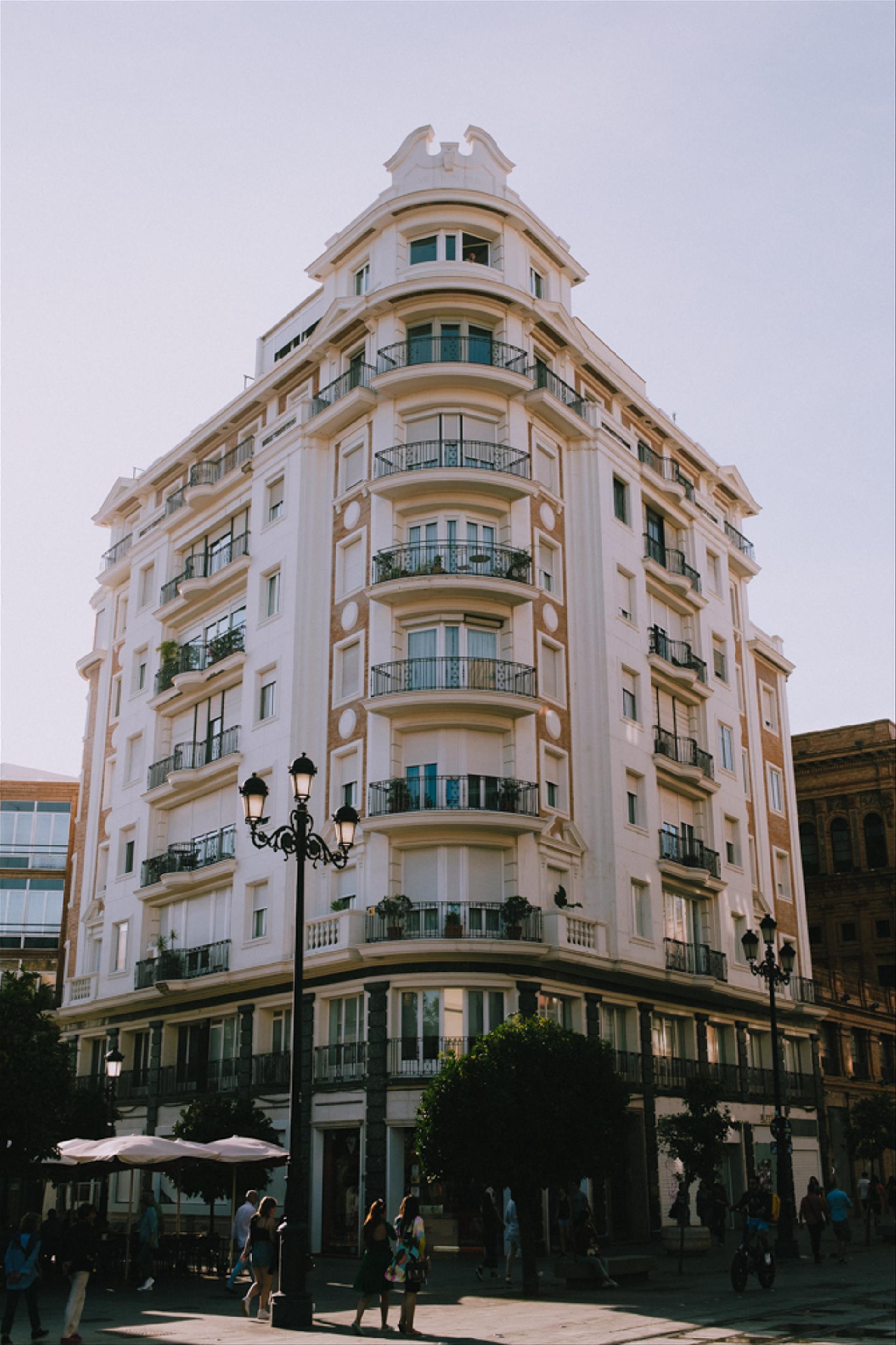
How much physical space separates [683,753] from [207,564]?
17.1 m

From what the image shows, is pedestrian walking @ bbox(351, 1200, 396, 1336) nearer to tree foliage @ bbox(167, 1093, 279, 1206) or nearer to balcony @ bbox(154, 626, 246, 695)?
tree foliage @ bbox(167, 1093, 279, 1206)

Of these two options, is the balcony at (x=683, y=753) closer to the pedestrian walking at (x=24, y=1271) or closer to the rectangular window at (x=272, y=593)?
the rectangular window at (x=272, y=593)

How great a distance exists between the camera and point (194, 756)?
132ft

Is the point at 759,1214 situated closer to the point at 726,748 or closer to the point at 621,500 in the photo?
the point at 726,748

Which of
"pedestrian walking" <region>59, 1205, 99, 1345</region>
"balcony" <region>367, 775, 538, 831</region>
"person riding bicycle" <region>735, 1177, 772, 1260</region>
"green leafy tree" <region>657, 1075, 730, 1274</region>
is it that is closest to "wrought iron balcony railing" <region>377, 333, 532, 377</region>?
"balcony" <region>367, 775, 538, 831</region>

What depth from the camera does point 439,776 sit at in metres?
32.6

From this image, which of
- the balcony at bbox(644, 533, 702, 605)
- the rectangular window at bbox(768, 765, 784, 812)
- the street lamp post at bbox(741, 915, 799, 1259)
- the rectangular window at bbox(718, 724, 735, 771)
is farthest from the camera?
the rectangular window at bbox(768, 765, 784, 812)

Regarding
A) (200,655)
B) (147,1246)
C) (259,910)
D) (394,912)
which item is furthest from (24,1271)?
(200,655)

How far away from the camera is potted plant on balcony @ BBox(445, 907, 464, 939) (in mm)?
30688

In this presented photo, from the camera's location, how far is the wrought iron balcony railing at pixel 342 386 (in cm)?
3781

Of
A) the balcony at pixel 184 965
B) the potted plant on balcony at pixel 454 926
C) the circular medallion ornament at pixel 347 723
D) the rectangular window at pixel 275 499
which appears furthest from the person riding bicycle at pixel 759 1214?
the rectangular window at pixel 275 499

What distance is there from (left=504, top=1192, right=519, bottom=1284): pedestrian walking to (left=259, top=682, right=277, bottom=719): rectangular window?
16.3 m

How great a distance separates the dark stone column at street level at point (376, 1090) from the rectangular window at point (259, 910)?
5.76m

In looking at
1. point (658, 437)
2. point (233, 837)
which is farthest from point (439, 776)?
point (658, 437)
